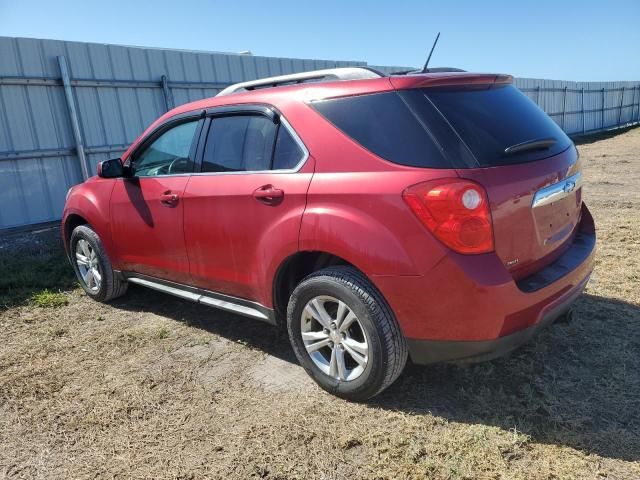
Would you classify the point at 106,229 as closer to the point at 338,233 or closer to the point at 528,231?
the point at 338,233

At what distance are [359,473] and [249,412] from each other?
795mm

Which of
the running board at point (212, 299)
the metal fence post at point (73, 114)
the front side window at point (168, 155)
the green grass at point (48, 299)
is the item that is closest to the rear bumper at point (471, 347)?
the running board at point (212, 299)

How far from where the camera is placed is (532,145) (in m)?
2.68

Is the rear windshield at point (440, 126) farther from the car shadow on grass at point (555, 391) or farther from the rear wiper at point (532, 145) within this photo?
the car shadow on grass at point (555, 391)

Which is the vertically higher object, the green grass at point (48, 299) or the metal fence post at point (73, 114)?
the metal fence post at point (73, 114)

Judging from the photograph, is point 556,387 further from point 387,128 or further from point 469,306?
point 387,128

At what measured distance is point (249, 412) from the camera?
283cm

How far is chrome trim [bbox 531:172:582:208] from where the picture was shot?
2.58 m

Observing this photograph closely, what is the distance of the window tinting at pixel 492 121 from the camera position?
2.51 m

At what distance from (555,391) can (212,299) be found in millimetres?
2235

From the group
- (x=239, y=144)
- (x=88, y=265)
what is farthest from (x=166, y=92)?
(x=239, y=144)

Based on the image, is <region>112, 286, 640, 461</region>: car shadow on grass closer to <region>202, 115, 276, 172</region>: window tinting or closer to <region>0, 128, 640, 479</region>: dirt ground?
<region>0, 128, 640, 479</region>: dirt ground

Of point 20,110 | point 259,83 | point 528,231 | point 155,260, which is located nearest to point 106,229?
point 155,260

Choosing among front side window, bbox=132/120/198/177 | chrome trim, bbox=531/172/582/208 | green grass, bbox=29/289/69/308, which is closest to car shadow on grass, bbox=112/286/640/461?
chrome trim, bbox=531/172/582/208
